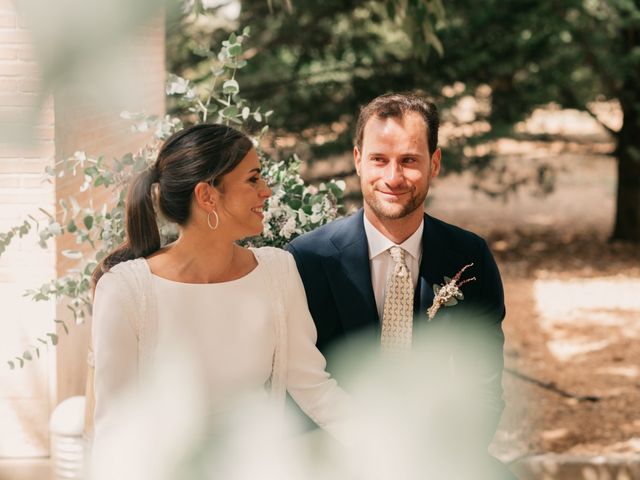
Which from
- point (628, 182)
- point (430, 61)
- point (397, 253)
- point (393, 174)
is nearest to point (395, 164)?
point (393, 174)

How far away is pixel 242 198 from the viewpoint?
2.23 m

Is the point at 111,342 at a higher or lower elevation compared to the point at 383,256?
lower

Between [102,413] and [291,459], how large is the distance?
101cm

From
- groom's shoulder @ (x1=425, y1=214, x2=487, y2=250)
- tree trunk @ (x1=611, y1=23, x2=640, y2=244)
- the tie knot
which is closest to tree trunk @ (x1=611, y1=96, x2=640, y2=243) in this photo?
tree trunk @ (x1=611, y1=23, x2=640, y2=244)

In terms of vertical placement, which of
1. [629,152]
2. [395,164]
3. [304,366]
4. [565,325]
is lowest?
[565,325]

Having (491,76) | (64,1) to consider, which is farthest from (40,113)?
(491,76)

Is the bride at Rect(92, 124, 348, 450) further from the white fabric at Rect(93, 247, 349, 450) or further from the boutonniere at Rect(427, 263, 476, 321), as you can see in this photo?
the boutonniere at Rect(427, 263, 476, 321)

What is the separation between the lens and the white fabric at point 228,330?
2.15 meters

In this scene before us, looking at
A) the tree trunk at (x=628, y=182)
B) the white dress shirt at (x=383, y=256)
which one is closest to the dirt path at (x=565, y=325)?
the tree trunk at (x=628, y=182)

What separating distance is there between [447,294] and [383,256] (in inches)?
8.6

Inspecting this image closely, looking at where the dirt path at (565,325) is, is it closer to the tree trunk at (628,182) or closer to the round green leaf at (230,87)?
the tree trunk at (628,182)

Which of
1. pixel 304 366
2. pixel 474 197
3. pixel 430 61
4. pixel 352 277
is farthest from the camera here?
pixel 474 197

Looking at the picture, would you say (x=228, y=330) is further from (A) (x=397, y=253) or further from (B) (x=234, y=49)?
(B) (x=234, y=49)

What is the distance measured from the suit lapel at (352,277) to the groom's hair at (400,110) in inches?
9.3
